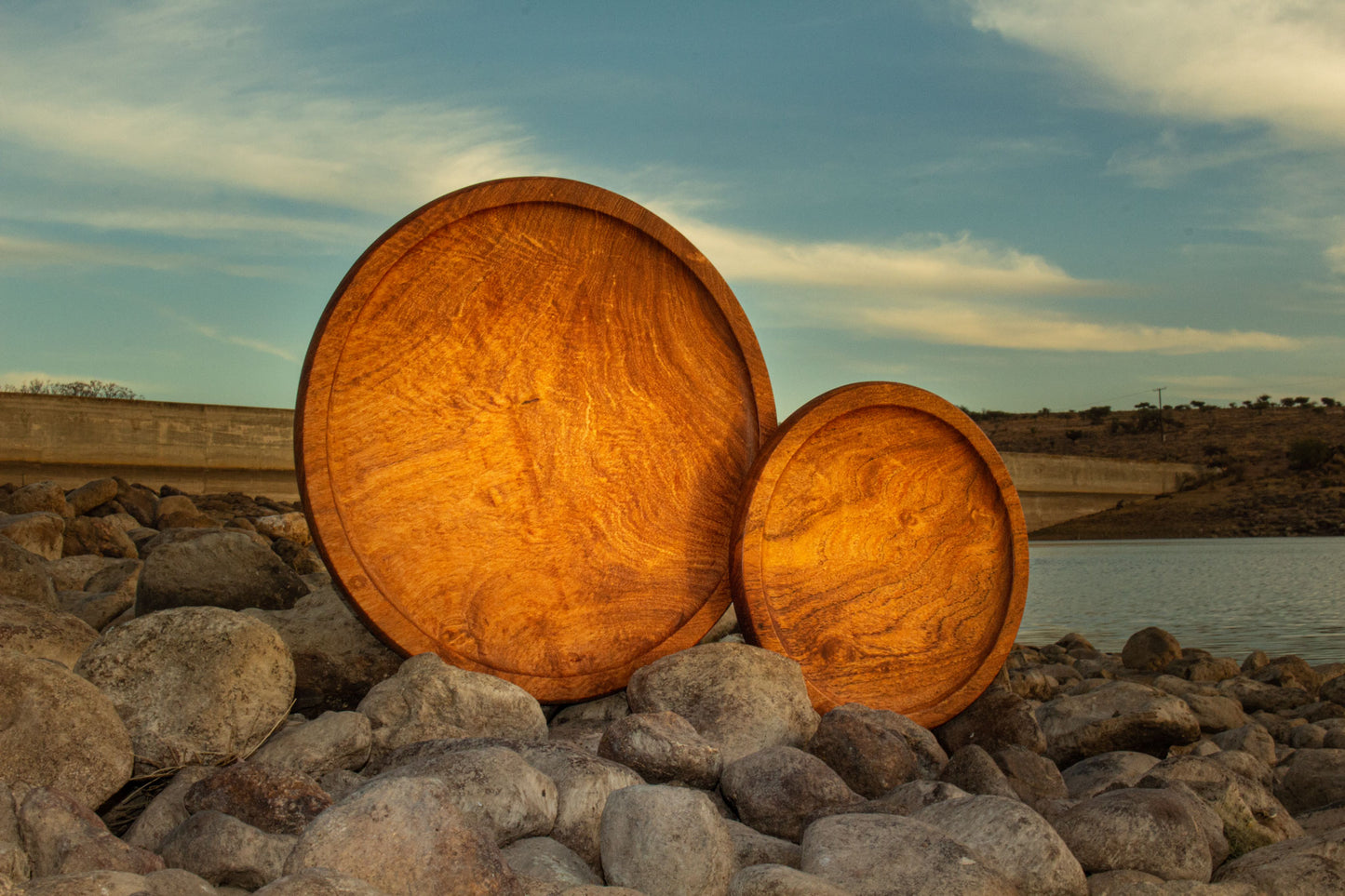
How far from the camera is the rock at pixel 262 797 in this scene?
2.21 meters

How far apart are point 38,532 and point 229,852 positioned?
16.0ft

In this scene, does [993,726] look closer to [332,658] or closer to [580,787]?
[580,787]

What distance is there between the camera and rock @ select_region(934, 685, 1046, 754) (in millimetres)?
3854

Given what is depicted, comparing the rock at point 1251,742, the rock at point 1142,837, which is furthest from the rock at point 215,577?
the rock at point 1251,742

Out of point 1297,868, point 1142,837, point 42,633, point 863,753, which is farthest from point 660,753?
point 42,633

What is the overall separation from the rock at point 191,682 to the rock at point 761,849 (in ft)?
4.26

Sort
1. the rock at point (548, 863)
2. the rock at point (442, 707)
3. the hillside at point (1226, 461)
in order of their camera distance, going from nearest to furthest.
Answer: the rock at point (548, 863), the rock at point (442, 707), the hillside at point (1226, 461)

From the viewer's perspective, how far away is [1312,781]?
3.82m

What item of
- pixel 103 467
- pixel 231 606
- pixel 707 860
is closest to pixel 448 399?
pixel 231 606

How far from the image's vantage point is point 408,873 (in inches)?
74.0

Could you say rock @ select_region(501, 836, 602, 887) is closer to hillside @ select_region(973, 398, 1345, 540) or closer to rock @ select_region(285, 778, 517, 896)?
rock @ select_region(285, 778, 517, 896)

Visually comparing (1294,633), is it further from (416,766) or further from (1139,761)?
(416,766)

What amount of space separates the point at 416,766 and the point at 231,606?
1.76m

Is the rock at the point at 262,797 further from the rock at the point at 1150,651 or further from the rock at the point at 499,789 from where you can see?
the rock at the point at 1150,651
